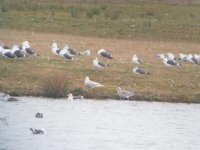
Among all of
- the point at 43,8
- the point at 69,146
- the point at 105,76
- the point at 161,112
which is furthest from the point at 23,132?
the point at 43,8

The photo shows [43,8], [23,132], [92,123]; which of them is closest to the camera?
[23,132]

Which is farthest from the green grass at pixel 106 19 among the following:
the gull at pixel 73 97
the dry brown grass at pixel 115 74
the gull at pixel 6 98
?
the gull at pixel 6 98

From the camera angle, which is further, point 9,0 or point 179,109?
point 9,0

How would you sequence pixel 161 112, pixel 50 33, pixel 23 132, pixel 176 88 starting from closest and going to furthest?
pixel 23 132, pixel 161 112, pixel 176 88, pixel 50 33

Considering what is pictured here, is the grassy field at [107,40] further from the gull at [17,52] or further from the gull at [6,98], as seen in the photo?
the gull at [6,98]

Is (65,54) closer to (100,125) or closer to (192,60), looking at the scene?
(192,60)

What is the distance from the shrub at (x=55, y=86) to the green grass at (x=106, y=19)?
45.1ft

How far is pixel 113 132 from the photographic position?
65.3 ft

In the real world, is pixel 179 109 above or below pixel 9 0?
below

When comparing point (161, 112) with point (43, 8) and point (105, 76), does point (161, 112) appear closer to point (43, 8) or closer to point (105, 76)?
point (105, 76)

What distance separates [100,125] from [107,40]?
1610cm

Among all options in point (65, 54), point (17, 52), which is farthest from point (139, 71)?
point (17, 52)

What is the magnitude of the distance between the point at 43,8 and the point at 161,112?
21.5m

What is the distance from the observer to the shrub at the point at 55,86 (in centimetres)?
2367
